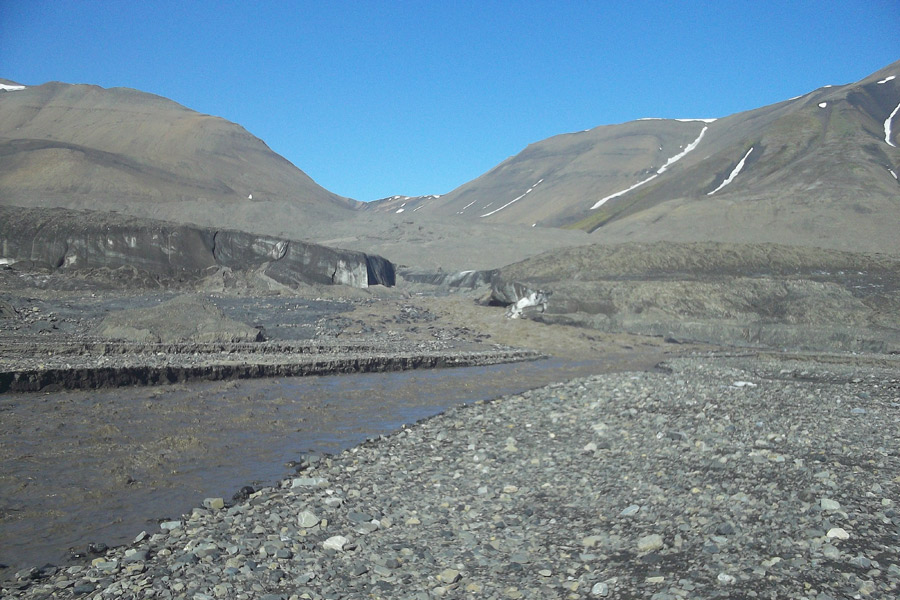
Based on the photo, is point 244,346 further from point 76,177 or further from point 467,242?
point 76,177

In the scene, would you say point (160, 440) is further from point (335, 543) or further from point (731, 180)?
point (731, 180)

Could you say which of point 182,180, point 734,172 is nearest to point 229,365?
point 182,180

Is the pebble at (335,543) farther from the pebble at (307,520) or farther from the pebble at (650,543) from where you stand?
the pebble at (650,543)

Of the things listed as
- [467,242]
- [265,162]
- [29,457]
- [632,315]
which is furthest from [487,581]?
[265,162]

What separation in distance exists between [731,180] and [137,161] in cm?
6734

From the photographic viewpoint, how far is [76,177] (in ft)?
222

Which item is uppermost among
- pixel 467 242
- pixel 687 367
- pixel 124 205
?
pixel 124 205

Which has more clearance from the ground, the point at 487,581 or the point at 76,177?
the point at 76,177

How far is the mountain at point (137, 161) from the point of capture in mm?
65125

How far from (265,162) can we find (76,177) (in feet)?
141

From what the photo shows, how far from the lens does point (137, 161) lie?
82.6 metres

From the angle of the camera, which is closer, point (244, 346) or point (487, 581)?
point (487, 581)

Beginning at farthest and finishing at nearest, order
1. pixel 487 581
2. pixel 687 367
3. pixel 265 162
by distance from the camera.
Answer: pixel 265 162, pixel 687 367, pixel 487 581

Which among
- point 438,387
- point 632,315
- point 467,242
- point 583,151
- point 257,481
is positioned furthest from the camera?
point 583,151
